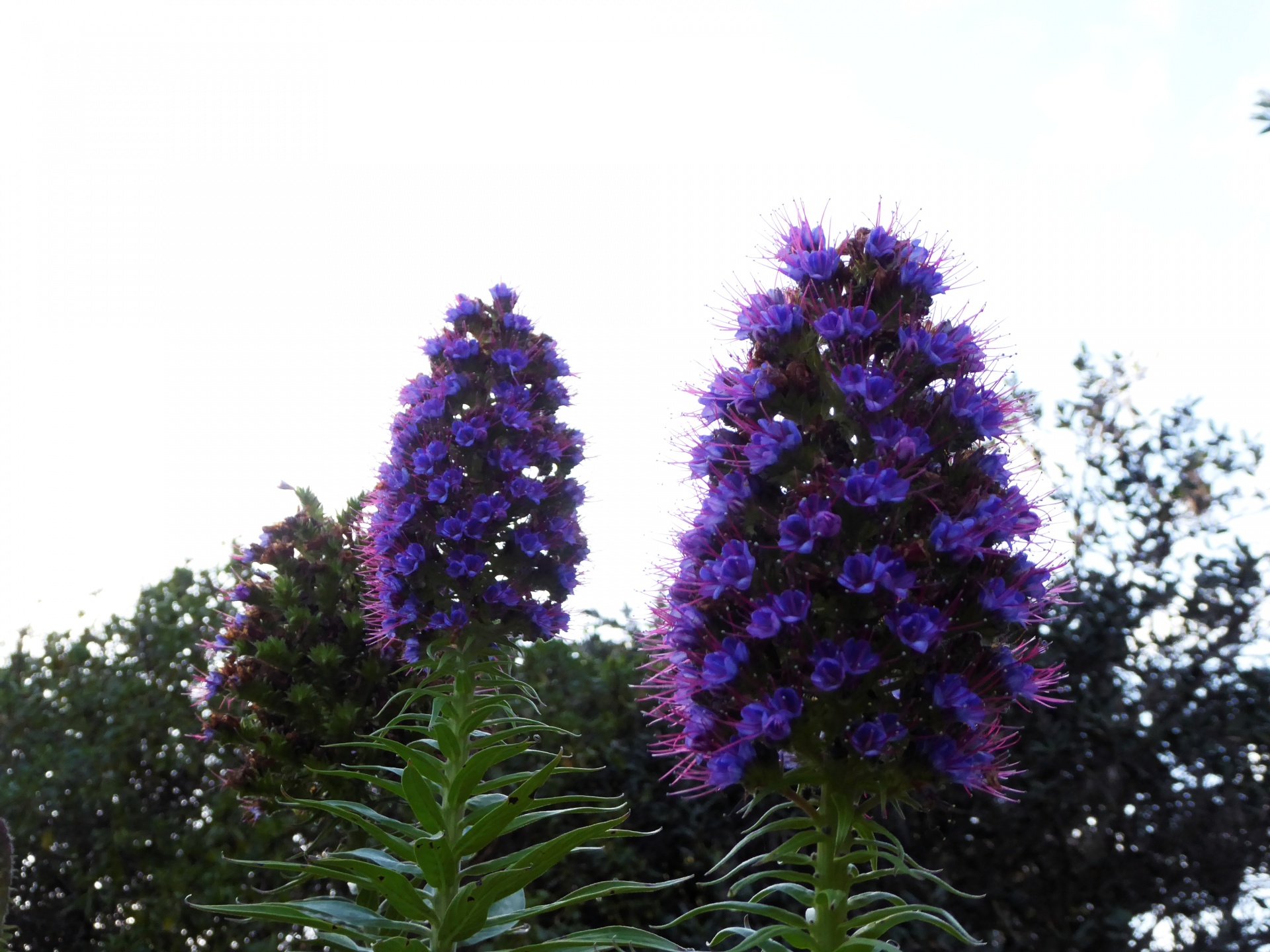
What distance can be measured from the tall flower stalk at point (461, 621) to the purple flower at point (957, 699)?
3.55 feet

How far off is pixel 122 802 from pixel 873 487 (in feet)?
21.3

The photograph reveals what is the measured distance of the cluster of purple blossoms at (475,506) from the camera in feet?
12.4

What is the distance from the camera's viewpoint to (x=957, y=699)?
7.66ft

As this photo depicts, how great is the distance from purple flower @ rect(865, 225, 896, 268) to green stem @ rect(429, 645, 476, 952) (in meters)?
1.92

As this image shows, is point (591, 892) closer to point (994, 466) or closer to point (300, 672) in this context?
point (300, 672)

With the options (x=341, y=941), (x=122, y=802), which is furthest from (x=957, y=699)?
(x=122, y=802)

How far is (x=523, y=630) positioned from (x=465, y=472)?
625 millimetres

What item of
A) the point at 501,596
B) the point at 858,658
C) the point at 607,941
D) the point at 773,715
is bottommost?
the point at 607,941

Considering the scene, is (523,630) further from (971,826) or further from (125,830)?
(125,830)

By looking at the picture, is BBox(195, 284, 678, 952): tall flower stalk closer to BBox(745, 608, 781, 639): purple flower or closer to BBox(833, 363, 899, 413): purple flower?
BBox(745, 608, 781, 639): purple flower

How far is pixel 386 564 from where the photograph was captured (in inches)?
148

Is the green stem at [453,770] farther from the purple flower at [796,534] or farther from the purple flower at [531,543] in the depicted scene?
the purple flower at [796,534]

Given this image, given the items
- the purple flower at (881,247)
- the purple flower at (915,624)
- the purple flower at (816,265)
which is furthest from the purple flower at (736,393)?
the purple flower at (915,624)

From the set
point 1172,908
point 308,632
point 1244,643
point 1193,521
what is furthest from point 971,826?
point 308,632
